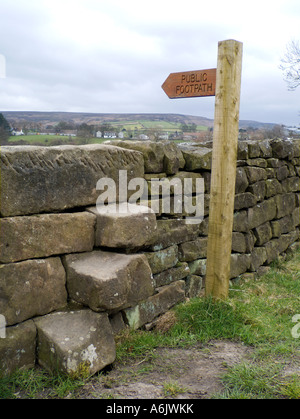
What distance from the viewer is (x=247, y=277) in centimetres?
601

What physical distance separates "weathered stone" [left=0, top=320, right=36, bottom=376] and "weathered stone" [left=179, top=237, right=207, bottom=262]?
2015 millimetres

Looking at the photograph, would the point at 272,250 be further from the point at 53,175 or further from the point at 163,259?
the point at 53,175

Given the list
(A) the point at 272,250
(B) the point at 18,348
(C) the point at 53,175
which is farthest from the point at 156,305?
(A) the point at 272,250

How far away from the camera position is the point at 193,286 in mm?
4754

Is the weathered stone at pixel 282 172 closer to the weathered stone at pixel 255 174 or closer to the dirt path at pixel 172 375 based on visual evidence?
the weathered stone at pixel 255 174

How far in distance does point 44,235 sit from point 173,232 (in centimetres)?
166

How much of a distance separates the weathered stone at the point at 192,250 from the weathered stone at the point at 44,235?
141cm

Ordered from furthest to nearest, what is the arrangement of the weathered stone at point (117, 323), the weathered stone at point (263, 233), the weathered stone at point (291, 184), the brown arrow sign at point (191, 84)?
the weathered stone at point (291, 184), the weathered stone at point (263, 233), the brown arrow sign at point (191, 84), the weathered stone at point (117, 323)

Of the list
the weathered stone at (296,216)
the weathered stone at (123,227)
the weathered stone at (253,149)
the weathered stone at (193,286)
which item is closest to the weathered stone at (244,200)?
the weathered stone at (253,149)

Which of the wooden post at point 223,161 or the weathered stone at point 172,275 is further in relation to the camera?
the weathered stone at point 172,275

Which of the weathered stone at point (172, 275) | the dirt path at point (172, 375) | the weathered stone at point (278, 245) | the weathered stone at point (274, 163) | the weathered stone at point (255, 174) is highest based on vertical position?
the weathered stone at point (274, 163)

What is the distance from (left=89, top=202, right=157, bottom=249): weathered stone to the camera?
3441mm

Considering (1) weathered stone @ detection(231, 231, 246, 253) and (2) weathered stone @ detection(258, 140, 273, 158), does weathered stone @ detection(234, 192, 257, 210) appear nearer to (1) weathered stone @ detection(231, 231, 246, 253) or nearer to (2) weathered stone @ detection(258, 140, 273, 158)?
(1) weathered stone @ detection(231, 231, 246, 253)

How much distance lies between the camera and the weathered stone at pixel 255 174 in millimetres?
5977
